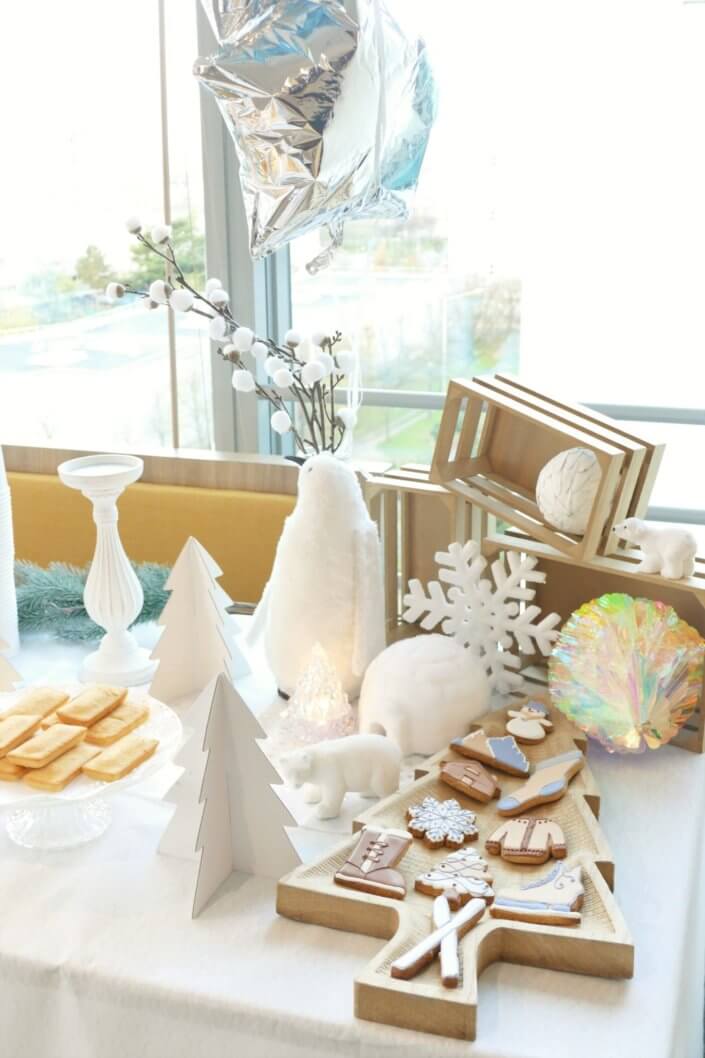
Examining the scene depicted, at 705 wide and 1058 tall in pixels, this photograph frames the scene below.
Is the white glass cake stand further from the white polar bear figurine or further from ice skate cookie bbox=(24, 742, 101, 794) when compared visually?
the white polar bear figurine

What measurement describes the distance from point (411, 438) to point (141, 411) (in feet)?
1.95

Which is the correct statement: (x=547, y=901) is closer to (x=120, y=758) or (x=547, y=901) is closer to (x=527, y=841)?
(x=527, y=841)

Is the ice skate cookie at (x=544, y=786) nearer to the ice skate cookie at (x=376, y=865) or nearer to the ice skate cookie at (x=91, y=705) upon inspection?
the ice skate cookie at (x=376, y=865)

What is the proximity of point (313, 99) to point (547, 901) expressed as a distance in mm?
921

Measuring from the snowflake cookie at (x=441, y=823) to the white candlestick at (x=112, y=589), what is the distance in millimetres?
454

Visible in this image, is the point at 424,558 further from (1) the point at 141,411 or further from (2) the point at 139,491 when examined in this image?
(1) the point at 141,411

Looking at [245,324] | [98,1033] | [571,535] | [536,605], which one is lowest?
[98,1033]

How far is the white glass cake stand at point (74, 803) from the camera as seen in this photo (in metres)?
0.91

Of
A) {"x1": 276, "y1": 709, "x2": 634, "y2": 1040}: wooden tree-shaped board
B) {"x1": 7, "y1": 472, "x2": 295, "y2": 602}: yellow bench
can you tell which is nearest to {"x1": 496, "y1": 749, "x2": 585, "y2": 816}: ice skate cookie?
{"x1": 276, "y1": 709, "x2": 634, "y2": 1040}: wooden tree-shaped board

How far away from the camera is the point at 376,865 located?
0.86 m

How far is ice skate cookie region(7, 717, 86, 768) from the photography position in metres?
0.93

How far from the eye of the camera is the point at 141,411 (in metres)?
2.43

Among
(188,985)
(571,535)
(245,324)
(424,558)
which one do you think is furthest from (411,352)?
(188,985)

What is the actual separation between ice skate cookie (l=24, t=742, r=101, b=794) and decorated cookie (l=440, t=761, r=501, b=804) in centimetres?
31
